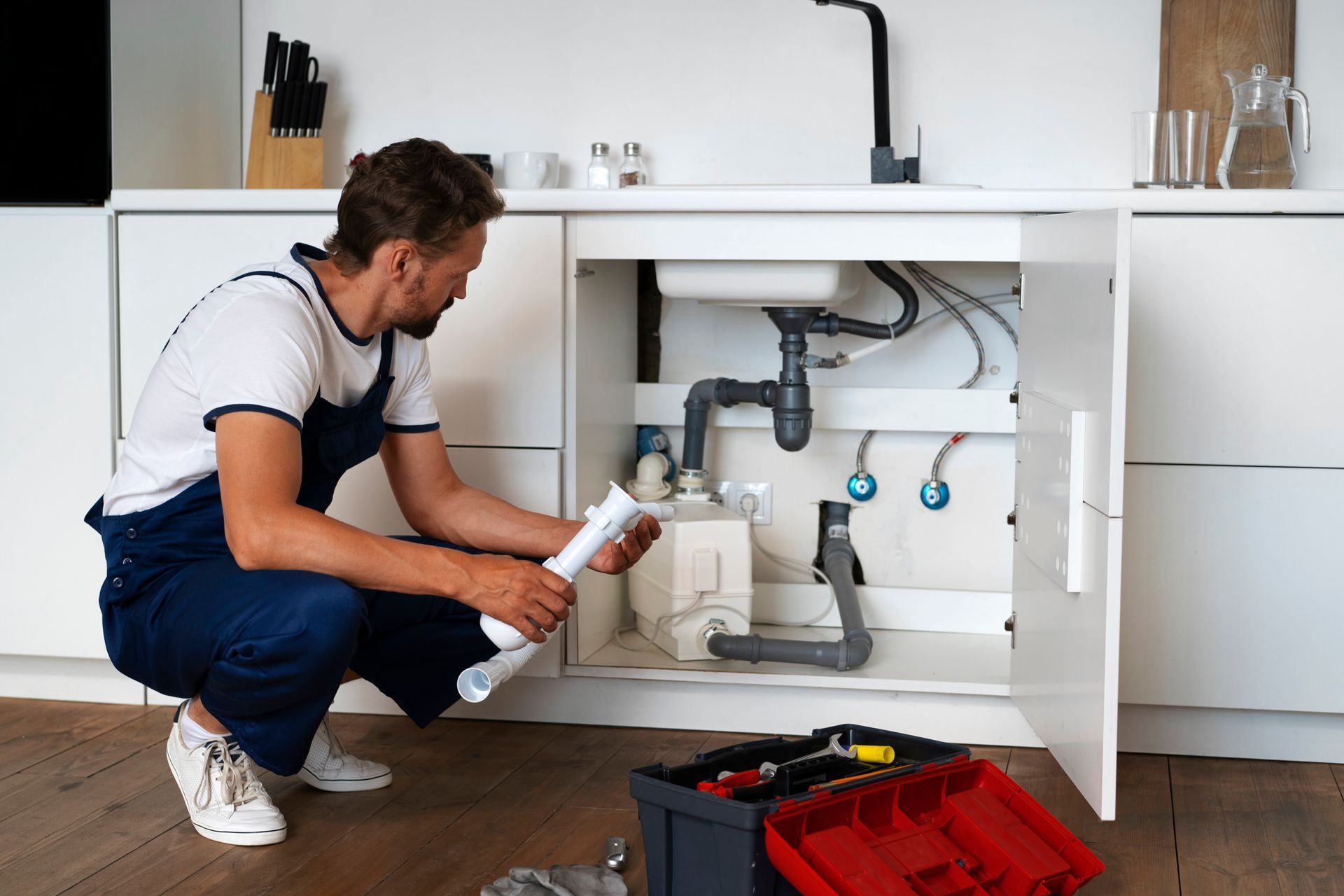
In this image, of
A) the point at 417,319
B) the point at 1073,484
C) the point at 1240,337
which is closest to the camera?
the point at 1073,484

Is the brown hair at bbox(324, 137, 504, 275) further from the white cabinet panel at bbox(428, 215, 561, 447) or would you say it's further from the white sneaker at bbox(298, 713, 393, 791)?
the white sneaker at bbox(298, 713, 393, 791)

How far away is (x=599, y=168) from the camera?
2238 millimetres

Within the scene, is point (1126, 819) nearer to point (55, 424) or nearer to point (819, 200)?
point (819, 200)

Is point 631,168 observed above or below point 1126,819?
above

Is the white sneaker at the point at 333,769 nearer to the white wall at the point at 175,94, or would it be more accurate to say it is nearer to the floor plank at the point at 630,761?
the floor plank at the point at 630,761

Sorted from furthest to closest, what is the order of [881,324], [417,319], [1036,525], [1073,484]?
[881,324] → [1036,525] → [417,319] → [1073,484]

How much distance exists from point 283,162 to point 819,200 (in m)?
1.08

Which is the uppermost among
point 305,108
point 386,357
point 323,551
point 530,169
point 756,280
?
point 305,108

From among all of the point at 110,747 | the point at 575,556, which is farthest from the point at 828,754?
the point at 110,747

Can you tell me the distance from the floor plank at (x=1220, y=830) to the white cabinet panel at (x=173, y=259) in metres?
1.54

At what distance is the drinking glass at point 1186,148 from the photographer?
201 centimetres

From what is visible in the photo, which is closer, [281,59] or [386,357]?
[386,357]

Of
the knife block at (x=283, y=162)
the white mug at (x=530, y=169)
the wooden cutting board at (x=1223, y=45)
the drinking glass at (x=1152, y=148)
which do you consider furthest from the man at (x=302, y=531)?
the wooden cutting board at (x=1223, y=45)

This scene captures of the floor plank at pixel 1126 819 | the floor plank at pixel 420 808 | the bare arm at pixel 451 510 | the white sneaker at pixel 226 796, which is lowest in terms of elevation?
the floor plank at pixel 1126 819
